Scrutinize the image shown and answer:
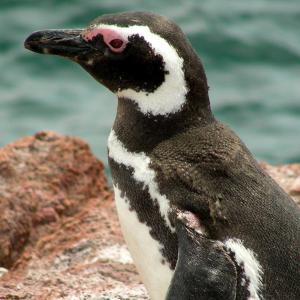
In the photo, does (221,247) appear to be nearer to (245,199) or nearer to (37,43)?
(245,199)

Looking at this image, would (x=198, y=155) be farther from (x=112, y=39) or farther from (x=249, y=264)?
(x=112, y=39)

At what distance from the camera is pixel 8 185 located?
18.6 feet

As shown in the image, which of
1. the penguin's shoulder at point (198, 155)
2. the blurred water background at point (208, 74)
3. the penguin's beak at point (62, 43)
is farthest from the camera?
the blurred water background at point (208, 74)

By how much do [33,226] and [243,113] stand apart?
4154 mm

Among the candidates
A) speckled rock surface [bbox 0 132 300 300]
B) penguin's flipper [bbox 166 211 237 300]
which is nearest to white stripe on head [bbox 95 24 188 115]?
penguin's flipper [bbox 166 211 237 300]

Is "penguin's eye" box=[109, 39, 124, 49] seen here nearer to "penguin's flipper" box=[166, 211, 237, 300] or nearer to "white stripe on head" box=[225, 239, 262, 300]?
"penguin's flipper" box=[166, 211, 237, 300]

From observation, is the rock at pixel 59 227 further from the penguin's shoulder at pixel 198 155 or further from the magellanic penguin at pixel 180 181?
the penguin's shoulder at pixel 198 155

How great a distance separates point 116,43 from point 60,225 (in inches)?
71.6

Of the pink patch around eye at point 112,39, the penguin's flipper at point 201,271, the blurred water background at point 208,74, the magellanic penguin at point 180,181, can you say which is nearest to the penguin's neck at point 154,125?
the magellanic penguin at point 180,181

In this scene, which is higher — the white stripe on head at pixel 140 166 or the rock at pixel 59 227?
the rock at pixel 59 227

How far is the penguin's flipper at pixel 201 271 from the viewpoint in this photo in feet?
12.4

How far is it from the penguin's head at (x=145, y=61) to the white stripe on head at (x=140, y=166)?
174mm

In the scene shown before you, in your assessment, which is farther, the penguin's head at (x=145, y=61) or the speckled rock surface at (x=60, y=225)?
the speckled rock surface at (x=60, y=225)

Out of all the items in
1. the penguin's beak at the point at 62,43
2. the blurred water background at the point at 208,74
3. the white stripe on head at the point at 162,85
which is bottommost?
the white stripe on head at the point at 162,85
